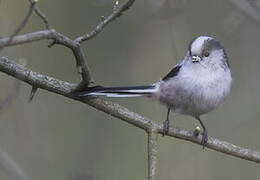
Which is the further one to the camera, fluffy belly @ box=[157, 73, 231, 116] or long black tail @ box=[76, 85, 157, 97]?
fluffy belly @ box=[157, 73, 231, 116]

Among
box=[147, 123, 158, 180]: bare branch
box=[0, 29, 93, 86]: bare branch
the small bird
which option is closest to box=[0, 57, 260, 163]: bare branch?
box=[147, 123, 158, 180]: bare branch

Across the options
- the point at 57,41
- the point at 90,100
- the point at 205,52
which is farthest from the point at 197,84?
the point at 57,41

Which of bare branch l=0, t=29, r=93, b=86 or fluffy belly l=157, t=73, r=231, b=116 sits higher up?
fluffy belly l=157, t=73, r=231, b=116

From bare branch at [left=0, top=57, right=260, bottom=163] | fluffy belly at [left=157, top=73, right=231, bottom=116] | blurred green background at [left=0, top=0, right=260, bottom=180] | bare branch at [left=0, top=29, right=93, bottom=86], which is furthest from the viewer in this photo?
blurred green background at [left=0, top=0, right=260, bottom=180]

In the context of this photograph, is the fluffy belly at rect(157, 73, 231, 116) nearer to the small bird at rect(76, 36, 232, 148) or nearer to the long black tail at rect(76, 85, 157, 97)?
the small bird at rect(76, 36, 232, 148)

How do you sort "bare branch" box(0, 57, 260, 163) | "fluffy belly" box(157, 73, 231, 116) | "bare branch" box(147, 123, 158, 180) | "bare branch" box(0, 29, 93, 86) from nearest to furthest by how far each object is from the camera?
"bare branch" box(0, 29, 93, 86) → "bare branch" box(147, 123, 158, 180) → "bare branch" box(0, 57, 260, 163) → "fluffy belly" box(157, 73, 231, 116)

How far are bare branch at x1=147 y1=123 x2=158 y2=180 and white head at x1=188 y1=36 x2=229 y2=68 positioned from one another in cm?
89

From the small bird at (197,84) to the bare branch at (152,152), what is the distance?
61 cm

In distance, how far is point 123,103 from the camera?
5.13 metres

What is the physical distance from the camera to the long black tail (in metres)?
3.01

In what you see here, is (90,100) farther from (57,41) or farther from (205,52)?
(205,52)

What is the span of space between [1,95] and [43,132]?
0.62 metres

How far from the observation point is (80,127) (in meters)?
4.77

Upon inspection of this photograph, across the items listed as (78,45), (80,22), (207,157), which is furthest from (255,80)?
(78,45)
